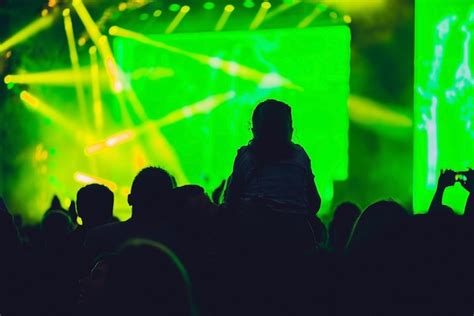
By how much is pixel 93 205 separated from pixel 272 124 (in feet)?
2.82

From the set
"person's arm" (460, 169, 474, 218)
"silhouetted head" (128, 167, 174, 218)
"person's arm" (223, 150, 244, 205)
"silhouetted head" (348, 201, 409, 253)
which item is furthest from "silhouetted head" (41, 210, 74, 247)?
"person's arm" (460, 169, 474, 218)

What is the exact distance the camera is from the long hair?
2885 millimetres

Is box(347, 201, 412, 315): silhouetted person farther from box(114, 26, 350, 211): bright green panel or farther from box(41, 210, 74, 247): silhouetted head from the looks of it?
box(114, 26, 350, 211): bright green panel

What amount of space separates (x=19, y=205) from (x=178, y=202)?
7.08 meters

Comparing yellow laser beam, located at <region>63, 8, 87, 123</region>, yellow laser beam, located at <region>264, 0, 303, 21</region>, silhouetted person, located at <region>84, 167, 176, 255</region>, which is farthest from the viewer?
yellow laser beam, located at <region>63, 8, 87, 123</region>

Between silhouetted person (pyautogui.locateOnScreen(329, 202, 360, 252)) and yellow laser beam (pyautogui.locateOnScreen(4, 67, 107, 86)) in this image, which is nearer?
silhouetted person (pyautogui.locateOnScreen(329, 202, 360, 252))

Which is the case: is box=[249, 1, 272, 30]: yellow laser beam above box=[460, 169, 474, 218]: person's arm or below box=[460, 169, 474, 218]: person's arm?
above

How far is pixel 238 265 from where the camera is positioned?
6.70ft

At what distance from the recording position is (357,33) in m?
7.66

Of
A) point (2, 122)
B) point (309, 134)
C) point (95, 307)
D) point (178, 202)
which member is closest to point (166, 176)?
point (178, 202)

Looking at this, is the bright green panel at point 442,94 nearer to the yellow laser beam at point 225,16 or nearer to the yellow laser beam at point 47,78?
the yellow laser beam at point 225,16

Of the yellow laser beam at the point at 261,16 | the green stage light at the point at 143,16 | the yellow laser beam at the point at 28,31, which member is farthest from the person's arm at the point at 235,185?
the yellow laser beam at the point at 28,31

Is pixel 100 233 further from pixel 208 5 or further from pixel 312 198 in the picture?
pixel 208 5

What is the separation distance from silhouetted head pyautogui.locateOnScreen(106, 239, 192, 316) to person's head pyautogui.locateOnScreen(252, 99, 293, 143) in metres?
1.51
